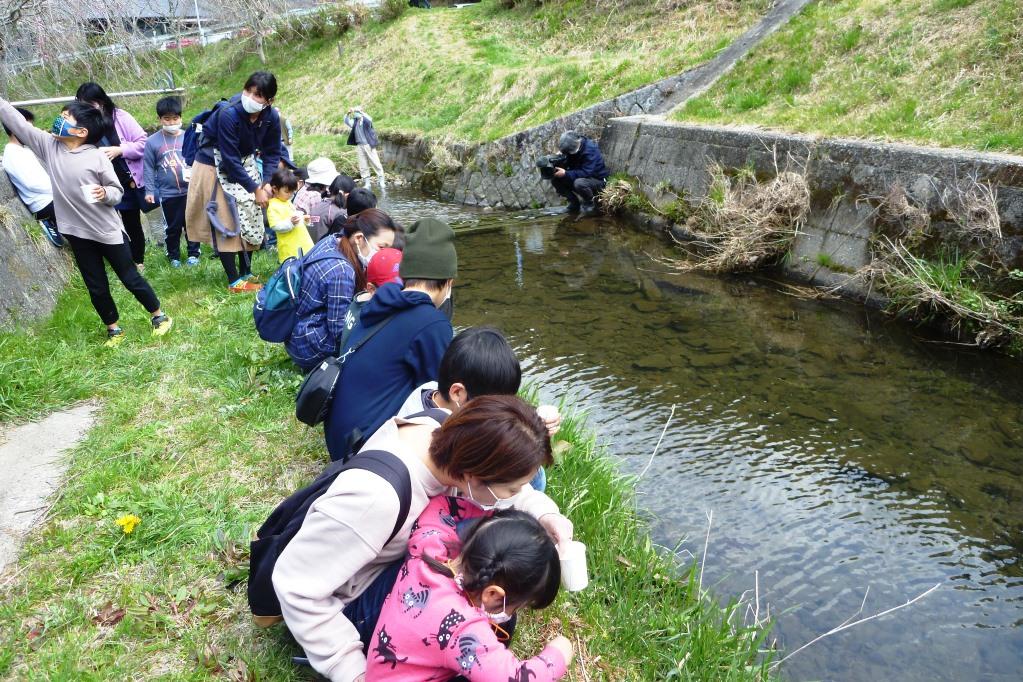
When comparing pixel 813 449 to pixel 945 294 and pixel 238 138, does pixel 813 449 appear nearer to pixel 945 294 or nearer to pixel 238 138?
pixel 945 294

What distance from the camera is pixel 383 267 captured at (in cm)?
374

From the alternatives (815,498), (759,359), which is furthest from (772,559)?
(759,359)

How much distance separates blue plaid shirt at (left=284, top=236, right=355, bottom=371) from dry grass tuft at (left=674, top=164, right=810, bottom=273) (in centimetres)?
471

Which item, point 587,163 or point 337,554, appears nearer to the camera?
point 337,554

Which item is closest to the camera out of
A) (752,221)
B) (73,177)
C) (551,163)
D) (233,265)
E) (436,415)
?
(436,415)

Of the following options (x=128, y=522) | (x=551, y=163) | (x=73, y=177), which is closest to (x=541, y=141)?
(x=551, y=163)

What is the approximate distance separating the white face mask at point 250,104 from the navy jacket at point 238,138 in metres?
0.07

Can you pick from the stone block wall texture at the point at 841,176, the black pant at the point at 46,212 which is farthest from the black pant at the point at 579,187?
the black pant at the point at 46,212

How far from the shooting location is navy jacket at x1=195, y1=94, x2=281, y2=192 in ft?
18.4

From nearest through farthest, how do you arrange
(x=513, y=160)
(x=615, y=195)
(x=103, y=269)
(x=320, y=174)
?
1. (x=103, y=269)
2. (x=320, y=174)
3. (x=615, y=195)
4. (x=513, y=160)

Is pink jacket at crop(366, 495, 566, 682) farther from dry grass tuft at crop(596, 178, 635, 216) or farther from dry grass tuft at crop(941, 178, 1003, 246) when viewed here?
dry grass tuft at crop(596, 178, 635, 216)

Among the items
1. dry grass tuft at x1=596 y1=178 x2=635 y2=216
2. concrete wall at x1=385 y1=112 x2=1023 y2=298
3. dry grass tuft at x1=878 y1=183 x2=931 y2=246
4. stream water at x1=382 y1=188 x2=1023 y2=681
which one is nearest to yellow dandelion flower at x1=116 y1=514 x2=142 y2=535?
stream water at x1=382 y1=188 x2=1023 y2=681

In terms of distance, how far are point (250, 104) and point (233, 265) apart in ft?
4.92

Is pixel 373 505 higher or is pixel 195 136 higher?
pixel 195 136
